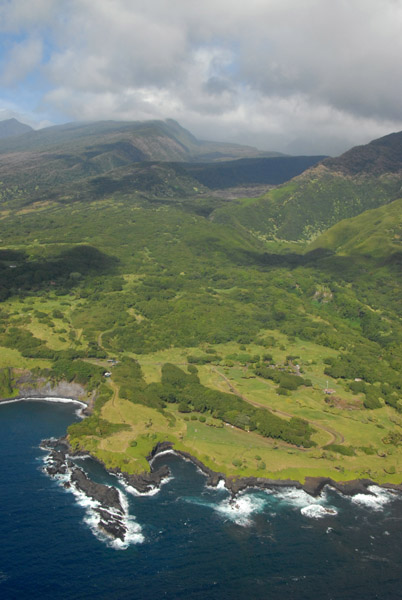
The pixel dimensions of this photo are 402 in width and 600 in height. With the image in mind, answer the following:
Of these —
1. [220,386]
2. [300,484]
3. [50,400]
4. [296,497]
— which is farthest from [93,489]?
[220,386]

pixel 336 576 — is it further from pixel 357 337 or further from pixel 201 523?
pixel 357 337

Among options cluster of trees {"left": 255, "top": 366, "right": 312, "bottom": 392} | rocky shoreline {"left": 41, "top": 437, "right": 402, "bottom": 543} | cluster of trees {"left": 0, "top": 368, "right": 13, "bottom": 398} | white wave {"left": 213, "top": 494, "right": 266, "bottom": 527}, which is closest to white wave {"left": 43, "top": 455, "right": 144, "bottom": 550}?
rocky shoreline {"left": 41, "top": 437, "right": 402, "bottom": 543}

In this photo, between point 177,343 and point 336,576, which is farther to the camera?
point 177,343

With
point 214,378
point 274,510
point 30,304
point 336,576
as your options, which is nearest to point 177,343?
point 214,378

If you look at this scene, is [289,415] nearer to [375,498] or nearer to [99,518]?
[375,498]

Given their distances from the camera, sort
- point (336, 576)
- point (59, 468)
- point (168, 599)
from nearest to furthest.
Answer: point (168, 599) → point (336, 576) → point (59, 468)

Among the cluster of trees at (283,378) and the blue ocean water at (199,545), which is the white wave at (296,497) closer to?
the blue ocean water at (199,545)
